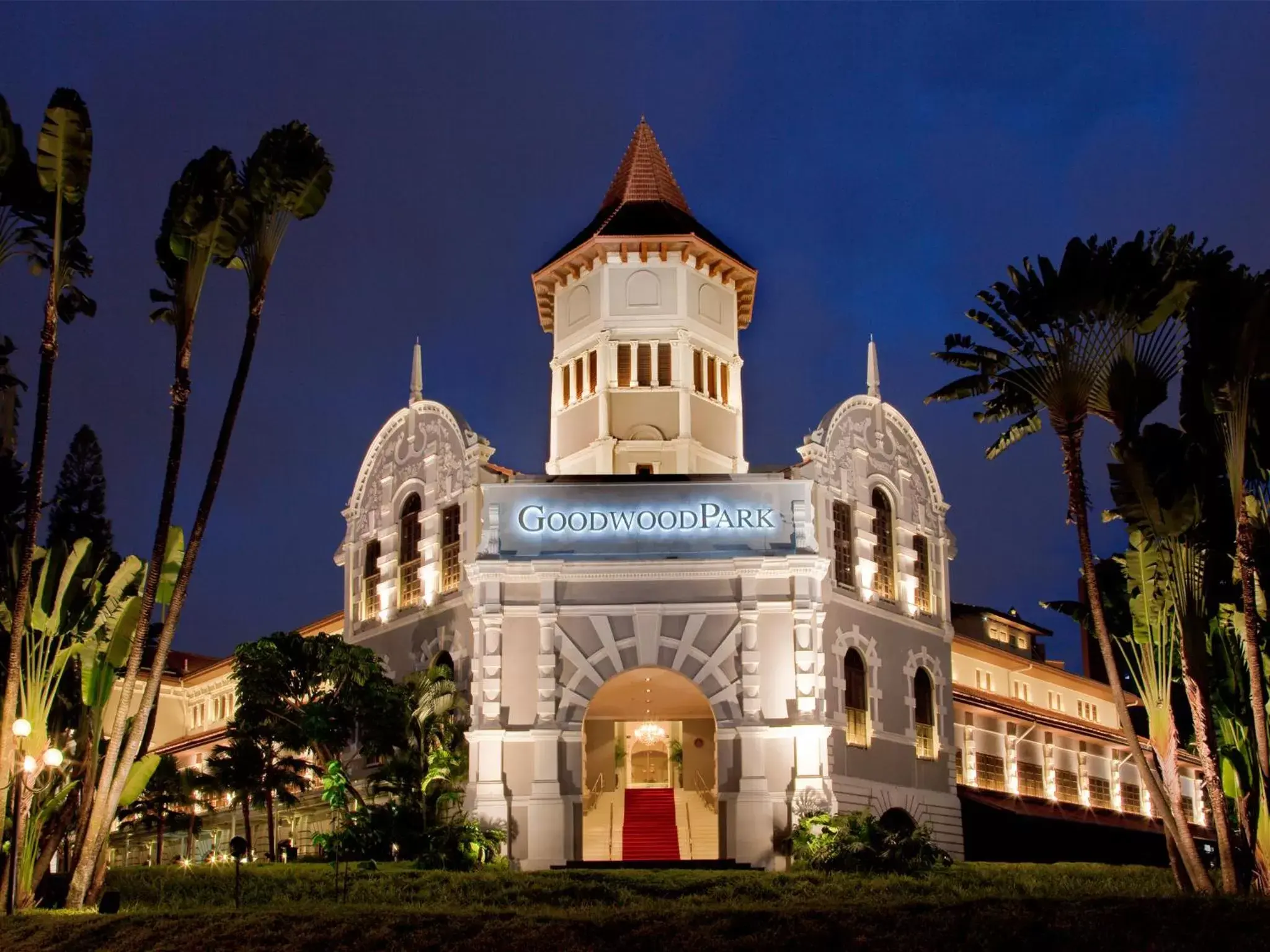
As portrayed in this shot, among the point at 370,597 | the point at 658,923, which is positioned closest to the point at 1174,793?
the point at 658,923

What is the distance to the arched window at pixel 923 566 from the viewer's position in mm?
46812

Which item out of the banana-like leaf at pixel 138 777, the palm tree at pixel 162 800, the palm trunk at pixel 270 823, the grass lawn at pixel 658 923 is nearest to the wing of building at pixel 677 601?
the palm trunk at pixel 270 823

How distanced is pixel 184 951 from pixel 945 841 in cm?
2569

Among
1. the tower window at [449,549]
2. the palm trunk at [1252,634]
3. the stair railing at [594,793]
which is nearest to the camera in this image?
the palm trunk at [1252,634]

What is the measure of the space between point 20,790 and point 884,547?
24237 mm

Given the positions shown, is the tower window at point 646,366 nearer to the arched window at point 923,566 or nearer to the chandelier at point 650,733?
the arched window at point 923,566

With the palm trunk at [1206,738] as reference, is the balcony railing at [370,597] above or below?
above

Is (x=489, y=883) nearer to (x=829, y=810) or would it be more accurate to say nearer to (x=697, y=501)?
(x=829, y=810)

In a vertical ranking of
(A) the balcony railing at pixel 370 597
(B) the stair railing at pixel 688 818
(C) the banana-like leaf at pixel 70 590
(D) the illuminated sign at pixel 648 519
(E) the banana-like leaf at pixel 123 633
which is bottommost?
(B) the stair railing at pixel 688 818

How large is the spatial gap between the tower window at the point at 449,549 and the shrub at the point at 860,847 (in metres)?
11.8

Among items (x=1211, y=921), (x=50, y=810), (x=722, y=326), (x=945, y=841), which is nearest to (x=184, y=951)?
(x=50, y=810)

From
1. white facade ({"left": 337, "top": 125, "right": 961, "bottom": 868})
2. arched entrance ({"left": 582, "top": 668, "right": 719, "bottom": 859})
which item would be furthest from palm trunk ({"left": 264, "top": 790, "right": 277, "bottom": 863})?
arched entrance ({"left": 582, "top": 668, "right": 719, "bottom": 859})

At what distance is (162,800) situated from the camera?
51312mm

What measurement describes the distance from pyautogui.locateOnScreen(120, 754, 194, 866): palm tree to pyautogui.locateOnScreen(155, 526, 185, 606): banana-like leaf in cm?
1680
